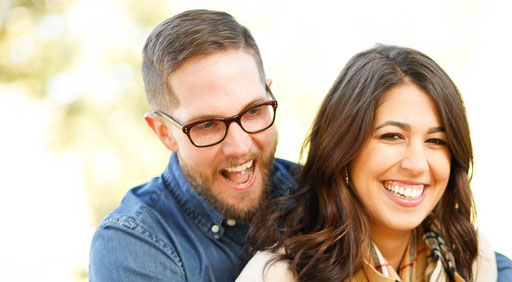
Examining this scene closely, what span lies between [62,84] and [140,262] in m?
6.36

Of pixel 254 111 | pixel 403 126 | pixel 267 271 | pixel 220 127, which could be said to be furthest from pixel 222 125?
pixel 403 126

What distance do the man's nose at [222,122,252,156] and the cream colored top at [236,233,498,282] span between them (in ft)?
1.37

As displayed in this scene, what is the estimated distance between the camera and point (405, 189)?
82.1 inches

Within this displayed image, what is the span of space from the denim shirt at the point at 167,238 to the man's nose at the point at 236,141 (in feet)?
0.91

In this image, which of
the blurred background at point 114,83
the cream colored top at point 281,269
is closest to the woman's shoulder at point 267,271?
the cream colored top at point 281,269

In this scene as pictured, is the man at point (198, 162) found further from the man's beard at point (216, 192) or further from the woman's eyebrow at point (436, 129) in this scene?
the woman's eyebrow at point (436, 129)

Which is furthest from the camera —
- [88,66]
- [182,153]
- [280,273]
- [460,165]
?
[88,66]

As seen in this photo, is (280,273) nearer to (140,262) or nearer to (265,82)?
(140,262)

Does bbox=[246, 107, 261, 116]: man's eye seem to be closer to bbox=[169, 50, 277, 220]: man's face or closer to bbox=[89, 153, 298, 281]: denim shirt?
bbox=[169, 50, 277, 220]: man's face

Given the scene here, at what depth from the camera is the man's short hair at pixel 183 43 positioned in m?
2.26

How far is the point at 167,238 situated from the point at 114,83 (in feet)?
19.6

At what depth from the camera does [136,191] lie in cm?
249

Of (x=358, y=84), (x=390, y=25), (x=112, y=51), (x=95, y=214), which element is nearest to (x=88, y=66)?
(x=112, y=51)

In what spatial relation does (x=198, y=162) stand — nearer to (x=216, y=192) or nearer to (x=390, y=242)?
(x=216, y=192)
